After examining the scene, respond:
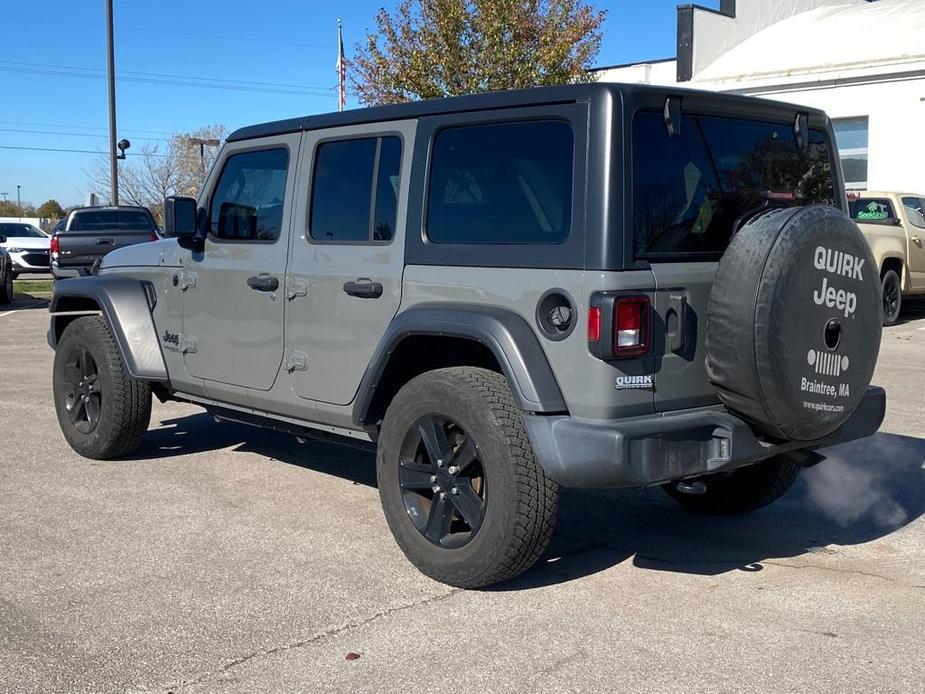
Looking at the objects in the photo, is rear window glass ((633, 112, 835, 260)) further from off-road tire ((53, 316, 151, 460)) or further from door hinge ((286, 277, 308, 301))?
off-road tire ((53, 316, 151, 460))

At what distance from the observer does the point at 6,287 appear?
19.1m

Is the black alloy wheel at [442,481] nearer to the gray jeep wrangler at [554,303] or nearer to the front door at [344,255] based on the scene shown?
the gray jeep wrangler at [554,303]

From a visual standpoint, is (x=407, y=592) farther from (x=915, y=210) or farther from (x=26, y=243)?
(x=26, y=243)

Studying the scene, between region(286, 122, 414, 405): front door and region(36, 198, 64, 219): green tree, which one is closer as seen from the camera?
region(286, 122, 414, 405): front door

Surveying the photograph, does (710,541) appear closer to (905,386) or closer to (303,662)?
(303,662)

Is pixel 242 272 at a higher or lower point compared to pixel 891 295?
higher

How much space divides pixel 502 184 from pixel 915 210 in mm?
12810

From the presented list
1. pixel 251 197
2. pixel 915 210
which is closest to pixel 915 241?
pixel 915 210

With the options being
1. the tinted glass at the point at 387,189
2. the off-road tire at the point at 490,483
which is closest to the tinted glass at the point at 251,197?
the tinted glass at the point at 387,189

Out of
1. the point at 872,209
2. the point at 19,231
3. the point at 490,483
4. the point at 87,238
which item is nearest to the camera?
the point at 490,483

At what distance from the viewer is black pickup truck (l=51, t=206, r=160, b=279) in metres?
17.9

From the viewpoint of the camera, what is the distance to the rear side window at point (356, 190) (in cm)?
485

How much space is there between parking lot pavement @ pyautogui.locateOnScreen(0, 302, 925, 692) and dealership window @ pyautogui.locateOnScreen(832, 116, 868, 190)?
15674 millimetres

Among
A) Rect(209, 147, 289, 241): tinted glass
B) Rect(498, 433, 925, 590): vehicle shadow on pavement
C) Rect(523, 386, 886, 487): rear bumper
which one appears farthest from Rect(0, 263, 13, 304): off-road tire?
Rect(523, 386, 886, 487): rear bumper
